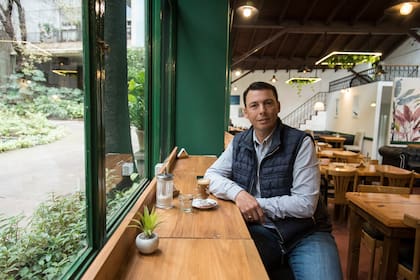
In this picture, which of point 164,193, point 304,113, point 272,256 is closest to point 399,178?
point 272,256

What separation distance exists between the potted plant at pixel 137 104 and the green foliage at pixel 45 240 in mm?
868

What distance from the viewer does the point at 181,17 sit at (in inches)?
125

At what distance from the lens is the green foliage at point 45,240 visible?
2.09ft

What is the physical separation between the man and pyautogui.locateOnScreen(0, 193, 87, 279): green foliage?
2.91 ft

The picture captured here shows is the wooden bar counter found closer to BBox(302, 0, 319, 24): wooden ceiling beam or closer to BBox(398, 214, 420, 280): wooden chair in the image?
BBox(398, 214, 420, 280): wooden chair

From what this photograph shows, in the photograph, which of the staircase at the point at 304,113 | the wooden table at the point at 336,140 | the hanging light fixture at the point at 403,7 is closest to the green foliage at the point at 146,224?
the hanging light fixture at the point at 403,7

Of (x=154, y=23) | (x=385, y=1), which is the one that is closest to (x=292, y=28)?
(x=385, y=1)

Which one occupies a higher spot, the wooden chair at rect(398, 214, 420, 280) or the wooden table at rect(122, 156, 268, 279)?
the wooden table at rect(122, 156, 268, 279)

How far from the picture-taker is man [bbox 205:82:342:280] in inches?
56.9

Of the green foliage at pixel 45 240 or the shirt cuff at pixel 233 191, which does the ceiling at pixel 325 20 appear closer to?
the shirt cuff at pixel 233 191

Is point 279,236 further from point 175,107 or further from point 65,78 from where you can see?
point 175,107

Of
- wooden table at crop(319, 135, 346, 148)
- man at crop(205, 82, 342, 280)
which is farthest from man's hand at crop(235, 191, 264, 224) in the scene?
wooden table at crop(319, 135, 346, 148)

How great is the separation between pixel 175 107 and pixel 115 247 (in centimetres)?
250

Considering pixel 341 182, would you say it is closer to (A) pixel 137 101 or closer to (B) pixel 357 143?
(A) pixel 137 101
